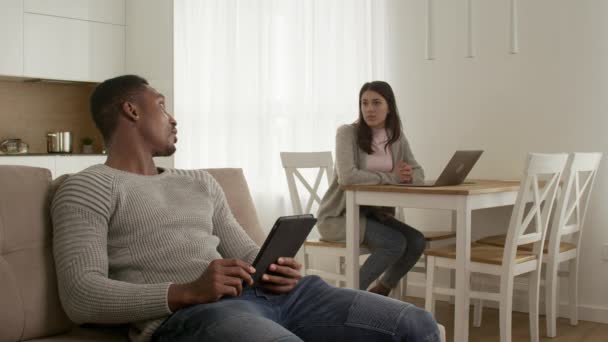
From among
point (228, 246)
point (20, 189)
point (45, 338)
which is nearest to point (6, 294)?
point (45, 338)

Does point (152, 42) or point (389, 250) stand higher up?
point (152, 42)

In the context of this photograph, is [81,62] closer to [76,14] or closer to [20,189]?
[76,14]

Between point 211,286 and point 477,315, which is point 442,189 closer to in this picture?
point 477,315

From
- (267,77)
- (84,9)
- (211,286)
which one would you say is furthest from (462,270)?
(84,9)

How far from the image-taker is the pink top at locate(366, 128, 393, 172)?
12.7ft

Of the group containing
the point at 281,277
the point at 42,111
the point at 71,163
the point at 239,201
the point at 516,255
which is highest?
the point at 42,111

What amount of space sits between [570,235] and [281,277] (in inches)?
103

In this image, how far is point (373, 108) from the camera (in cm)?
390

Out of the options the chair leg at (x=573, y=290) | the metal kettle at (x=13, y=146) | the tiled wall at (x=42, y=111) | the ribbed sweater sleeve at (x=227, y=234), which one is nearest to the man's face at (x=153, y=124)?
the ribbed sweater sleeve at (x=227, y=234)

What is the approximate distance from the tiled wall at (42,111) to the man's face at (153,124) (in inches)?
153

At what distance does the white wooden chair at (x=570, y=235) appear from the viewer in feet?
11.4

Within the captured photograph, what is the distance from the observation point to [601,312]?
3988 mm

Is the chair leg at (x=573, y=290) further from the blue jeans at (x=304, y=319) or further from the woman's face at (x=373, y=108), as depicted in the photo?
the blue jeans at (x=304, y=319)

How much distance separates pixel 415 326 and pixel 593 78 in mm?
2747
